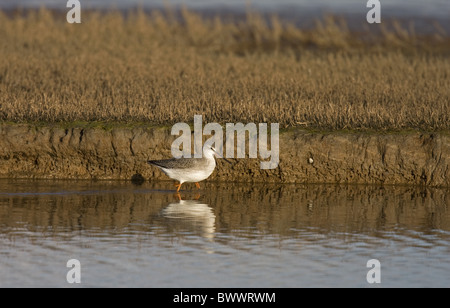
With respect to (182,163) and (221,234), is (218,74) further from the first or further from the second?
(221,234)

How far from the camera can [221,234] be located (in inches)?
447

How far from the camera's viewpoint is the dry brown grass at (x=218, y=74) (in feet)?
54.3

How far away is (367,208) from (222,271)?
13.7 ft

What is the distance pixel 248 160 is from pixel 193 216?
2.92 meters

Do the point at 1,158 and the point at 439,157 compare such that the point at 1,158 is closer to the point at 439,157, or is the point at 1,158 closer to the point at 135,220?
the point at 135,220

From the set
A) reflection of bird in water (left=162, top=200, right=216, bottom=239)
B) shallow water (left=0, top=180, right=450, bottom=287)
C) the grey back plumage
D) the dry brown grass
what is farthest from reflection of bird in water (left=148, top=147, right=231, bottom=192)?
the dry brown grass

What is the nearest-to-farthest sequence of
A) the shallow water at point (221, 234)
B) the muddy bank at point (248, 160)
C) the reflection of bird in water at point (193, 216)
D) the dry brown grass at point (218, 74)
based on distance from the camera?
1. the shallow water at point (221, 234)
2. the reflection of bird in water at point (193, 216)
3. the muddy bank at point (248, 160)
4. the dry brown grass at point (218, 74)

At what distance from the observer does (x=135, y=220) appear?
12188 millimetres

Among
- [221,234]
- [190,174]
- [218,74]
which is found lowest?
[221,234]

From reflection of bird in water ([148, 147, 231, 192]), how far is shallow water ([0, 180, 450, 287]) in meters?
0.31

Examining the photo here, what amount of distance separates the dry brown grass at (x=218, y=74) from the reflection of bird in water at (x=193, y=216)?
9.59 feet

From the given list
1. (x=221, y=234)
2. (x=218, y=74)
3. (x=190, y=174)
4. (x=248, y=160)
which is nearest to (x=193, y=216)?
(x=221, y=234)

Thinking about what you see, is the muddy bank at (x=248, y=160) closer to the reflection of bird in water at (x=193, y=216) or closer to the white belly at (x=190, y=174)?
the white belly at (x=190, y=174)

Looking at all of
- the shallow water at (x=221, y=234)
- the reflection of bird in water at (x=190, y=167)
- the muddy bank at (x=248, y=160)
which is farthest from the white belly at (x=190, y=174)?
the muddy bank at (x=248, y=160)
